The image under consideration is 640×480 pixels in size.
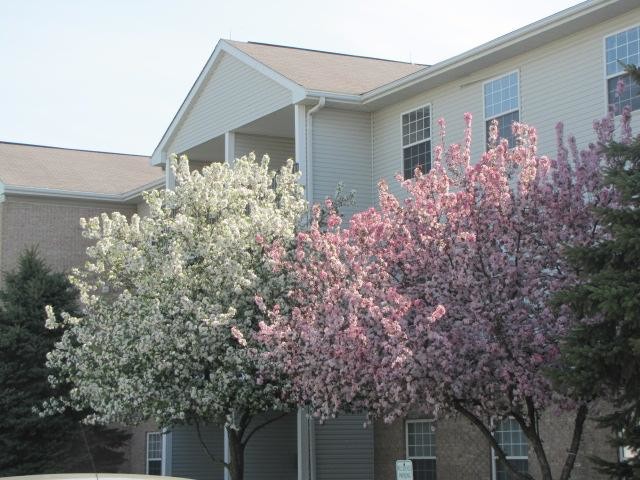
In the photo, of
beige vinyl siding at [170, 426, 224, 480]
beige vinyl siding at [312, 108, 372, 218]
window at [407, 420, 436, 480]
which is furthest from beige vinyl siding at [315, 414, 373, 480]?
beige vinyl siding at [170, 426, 224, 480]

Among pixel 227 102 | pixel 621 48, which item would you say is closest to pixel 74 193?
pixel 227 102

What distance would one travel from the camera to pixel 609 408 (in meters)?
17.2

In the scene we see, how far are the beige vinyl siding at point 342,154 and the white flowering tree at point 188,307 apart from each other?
310 centimetres

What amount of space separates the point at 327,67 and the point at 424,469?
31.8 ft

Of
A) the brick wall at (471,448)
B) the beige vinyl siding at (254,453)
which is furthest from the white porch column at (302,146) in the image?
the beige vinyl siding at (254,453)

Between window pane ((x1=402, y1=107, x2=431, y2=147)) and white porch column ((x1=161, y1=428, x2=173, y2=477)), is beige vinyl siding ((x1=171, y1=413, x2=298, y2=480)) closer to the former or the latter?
white porch column ((x1=161, y1=428, x2=173, y2=477))

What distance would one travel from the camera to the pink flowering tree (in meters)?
Result: 13.5

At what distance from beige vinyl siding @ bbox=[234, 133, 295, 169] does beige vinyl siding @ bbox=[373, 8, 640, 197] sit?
5309mm

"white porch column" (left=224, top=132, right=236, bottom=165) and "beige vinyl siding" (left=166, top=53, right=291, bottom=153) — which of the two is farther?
"white porch column" (left=224, top=132, right=236, bottom=165)

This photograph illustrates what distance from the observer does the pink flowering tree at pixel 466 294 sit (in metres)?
13.5

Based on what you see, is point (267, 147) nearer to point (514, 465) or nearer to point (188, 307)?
point (188, 307)

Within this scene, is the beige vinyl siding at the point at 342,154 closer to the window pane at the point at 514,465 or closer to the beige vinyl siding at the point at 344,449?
the beige vinyl siding at the point at 344,449

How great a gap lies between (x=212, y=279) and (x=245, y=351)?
4.90ft

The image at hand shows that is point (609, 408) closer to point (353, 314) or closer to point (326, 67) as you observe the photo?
point (353, 314)
